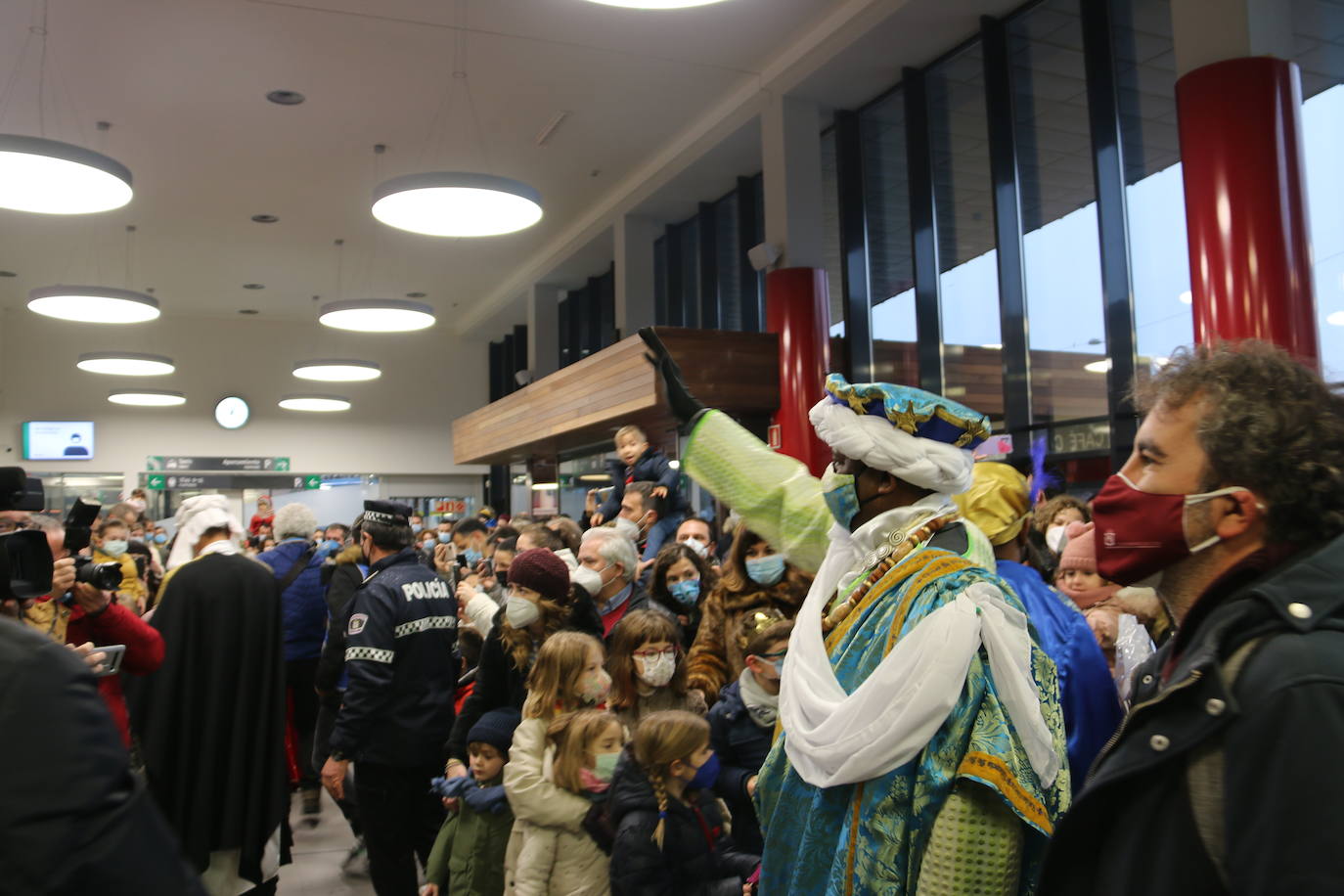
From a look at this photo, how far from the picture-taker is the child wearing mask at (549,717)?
9.97 ft

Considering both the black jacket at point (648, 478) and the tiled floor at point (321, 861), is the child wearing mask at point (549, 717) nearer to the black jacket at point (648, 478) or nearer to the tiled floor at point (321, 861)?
the tiled floor at point (321, 861)

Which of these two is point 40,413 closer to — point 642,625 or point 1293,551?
point 642,625

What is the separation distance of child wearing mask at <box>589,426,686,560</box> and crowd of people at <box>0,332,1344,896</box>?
0.05 metres

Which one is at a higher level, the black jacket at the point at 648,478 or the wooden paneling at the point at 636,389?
the wooden paneling at the point at 636,389

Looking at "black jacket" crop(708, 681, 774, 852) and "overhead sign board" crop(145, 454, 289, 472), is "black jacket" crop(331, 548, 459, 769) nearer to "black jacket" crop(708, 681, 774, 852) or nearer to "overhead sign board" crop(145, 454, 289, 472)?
"black jacket" crop(708, 681, 774, 852)

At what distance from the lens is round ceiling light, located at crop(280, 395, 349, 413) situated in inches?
655

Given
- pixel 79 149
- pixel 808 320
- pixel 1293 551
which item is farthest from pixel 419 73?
pixel 1293 551

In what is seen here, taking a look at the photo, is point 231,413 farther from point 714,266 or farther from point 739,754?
point 739,754

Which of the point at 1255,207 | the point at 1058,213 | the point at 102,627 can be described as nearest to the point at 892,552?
the point at 102,627

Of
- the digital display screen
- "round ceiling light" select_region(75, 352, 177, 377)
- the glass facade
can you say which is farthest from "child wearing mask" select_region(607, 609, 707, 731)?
the digital display screen

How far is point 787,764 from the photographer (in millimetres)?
1865

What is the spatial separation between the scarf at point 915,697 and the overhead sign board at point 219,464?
18351mm

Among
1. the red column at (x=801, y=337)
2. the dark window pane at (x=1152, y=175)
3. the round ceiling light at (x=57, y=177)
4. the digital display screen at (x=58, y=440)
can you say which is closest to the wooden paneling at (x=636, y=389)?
the red column at (x=801, y=337)

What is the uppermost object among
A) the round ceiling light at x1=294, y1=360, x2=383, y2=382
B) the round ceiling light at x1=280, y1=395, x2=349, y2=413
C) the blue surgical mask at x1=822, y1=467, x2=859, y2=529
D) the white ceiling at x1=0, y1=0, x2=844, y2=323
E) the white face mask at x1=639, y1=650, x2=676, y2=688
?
the white ceiling at x1=0, y1=0, x2=844, y2=323
